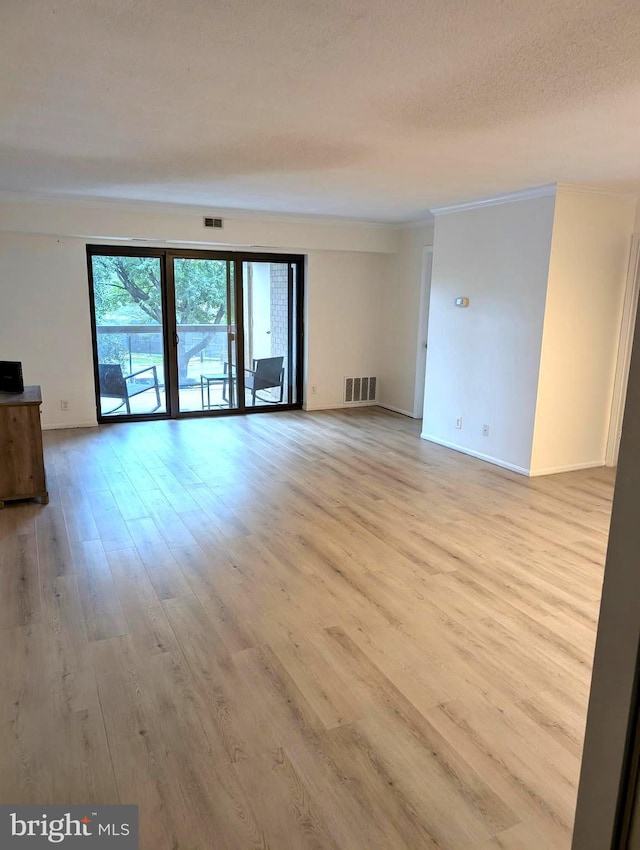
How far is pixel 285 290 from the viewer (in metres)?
7.70

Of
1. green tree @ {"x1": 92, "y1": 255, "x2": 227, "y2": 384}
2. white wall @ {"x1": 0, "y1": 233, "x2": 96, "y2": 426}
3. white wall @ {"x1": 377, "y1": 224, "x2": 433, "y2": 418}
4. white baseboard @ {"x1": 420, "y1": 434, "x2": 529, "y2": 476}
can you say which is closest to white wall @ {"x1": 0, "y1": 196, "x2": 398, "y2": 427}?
white wall @ {"x1": 0, "y1": 233, "x2": 96, "y2": 426}

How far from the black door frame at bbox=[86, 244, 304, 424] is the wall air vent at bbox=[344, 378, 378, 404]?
0.69m

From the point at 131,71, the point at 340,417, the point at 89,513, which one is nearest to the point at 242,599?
the point at 89,513

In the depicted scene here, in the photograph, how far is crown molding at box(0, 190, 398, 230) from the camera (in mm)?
5852

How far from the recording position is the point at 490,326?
17.7 feet

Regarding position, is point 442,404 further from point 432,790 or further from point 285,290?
point 432,790

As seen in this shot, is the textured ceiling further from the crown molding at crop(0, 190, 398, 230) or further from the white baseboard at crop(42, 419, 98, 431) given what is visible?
the white baseboard at crop(42, 419, 98, 431)

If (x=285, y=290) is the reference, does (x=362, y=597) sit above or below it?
below

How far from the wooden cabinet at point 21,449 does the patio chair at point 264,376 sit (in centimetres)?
359

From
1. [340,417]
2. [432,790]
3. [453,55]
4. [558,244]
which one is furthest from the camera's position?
[340,417]

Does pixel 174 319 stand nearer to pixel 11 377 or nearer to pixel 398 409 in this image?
pixel 11 377

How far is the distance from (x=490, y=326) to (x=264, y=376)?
333 cm

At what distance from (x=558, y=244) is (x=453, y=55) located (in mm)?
2968

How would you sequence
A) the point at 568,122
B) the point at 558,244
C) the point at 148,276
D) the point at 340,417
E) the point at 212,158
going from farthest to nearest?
the point at 340,417 → the point at 148,276 → the point at 558,244 → the point at 212,158 → the point at 568,122
